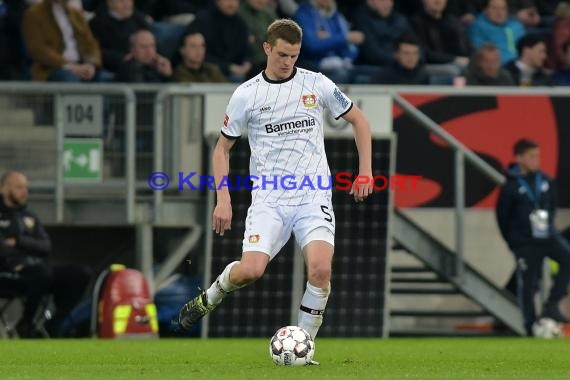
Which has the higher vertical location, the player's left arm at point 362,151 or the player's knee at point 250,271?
the player's left arm at point 362,151

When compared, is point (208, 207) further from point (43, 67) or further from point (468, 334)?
point (468, 334)

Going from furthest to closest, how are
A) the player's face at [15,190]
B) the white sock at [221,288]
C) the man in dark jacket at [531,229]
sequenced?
the man in dark jacket at [531,229] → the player's face at [15,190] → the white sock at [221,288]

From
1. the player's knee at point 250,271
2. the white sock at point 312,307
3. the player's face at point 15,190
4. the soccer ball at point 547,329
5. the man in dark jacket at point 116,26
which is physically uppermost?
the man in dark jacket at point 116,26

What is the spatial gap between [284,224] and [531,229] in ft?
23.9

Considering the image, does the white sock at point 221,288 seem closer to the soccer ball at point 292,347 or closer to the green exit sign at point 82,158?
the soccer ball at point 292,347

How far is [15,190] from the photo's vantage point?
53.7ft

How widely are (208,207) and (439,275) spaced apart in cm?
278

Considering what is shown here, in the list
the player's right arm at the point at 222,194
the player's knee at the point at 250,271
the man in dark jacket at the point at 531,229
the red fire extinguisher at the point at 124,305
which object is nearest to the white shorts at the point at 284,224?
the player's knee at the point at 250,271

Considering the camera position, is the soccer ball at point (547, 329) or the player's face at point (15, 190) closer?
the player's face at point (15, 190)

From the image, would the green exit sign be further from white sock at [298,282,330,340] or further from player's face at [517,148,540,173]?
white sock at [298,282,330,340]

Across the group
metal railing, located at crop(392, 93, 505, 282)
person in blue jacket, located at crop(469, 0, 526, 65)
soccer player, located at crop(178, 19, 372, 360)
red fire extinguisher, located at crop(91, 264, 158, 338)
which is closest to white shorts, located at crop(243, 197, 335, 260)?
soccer player, located at crop(178, 19, 372, 360)

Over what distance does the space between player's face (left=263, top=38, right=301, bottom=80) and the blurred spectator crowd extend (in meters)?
6.78

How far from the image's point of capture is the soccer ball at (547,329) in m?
17.2

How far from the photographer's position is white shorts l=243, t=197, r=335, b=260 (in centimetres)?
1073
